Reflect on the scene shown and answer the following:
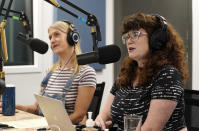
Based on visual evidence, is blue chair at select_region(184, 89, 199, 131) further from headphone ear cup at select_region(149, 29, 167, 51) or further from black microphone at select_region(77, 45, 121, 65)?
black microphone at select_region(77, 45, 121, 65)

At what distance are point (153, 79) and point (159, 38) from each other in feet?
0.71

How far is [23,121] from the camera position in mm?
2121

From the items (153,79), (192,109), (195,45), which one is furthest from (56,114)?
(195,45)

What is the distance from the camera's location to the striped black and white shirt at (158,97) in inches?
69.3

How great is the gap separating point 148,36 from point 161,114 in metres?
0.42

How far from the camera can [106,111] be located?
6.93 feet

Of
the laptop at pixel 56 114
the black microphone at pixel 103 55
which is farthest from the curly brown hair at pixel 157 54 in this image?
the black microphone at pixel 103 55

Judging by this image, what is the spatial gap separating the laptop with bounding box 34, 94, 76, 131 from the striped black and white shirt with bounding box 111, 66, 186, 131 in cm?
44

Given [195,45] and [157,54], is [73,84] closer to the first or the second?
[157,54]

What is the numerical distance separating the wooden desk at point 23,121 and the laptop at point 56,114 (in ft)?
0.82

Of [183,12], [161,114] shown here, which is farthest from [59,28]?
[183,12]

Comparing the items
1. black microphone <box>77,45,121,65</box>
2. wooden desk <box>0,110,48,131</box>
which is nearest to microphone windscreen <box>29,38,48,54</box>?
black microphone <box>77,45,121,65</box>

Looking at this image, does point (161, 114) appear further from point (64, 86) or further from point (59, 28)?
point (59, 28)

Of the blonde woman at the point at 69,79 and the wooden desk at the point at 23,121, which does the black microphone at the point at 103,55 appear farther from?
the blonde woman at the point at 69,79
